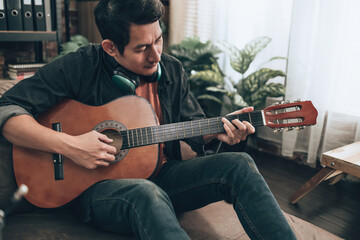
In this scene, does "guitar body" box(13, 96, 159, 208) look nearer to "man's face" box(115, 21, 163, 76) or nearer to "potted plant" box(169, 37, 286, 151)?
"man's face" box(115, 21, 163, 76)

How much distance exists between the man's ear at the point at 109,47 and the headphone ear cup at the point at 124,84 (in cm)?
9

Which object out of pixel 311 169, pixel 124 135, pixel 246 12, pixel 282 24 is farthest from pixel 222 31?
pixel 124 135

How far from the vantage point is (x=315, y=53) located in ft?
6.47

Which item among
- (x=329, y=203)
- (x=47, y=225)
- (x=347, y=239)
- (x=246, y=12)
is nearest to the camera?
(x=47, y=225)

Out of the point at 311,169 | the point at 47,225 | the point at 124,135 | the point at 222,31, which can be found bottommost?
the point at 311,169

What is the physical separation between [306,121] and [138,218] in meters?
0.64

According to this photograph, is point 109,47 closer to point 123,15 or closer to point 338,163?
point 123,15

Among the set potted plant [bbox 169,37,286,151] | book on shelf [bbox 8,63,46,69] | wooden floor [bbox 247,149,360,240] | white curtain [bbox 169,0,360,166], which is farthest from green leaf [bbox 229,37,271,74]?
book on shelf [bbox 8,63,46,69]

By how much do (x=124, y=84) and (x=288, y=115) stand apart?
594 mm

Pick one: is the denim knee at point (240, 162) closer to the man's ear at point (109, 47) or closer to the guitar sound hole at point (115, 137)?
the guitar sound hole at point (115, 137)

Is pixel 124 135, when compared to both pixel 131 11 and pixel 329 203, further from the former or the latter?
pixel 329 203

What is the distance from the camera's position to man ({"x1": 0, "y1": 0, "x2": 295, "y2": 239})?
0.92 meters

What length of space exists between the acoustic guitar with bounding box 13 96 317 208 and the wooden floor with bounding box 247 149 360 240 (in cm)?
74

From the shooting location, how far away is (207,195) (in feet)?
3.51
